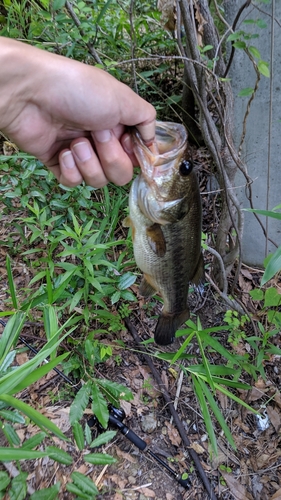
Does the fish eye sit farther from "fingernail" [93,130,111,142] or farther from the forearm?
the forearm

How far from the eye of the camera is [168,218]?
5.38ft

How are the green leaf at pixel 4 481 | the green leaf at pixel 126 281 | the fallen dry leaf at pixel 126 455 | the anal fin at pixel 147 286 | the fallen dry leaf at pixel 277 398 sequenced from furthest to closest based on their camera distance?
the fallen dry leaf at pixel 277 398
the green leaf at pixel 126 281
the fallen dry leaf at pixel 126 455
the anal fin at pixel 147 286
the green leaf at pixel 4 481

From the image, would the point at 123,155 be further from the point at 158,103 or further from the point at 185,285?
the point at 158,103

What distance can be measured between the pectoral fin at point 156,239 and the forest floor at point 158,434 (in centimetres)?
91

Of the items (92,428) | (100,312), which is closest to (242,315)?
(100,312)

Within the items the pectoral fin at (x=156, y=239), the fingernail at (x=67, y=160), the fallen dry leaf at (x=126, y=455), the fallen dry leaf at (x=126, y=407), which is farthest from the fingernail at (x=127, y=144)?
the fallen dry leaf at (x=126, y=455)

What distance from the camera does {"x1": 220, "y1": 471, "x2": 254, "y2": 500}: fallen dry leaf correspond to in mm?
2268

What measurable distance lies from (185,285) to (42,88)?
1213 millimetres

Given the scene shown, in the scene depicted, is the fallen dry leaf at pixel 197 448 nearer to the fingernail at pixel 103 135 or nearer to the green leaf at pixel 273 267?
the green leaf at pixel 273 267

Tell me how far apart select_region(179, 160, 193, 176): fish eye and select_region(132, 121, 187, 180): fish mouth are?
42mm

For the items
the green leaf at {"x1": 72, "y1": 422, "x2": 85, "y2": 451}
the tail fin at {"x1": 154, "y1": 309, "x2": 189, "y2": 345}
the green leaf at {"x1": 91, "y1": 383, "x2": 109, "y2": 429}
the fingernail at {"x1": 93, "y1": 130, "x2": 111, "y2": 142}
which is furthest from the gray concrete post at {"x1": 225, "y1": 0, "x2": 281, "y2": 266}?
the green leaf at {"x1": 72, "y1": 422, "x2": 85, "y2": 451}

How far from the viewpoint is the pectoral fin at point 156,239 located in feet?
5.52

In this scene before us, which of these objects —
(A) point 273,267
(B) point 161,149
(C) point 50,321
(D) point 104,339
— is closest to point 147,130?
(B) point 161,149

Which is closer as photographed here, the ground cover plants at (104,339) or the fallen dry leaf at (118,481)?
the ground cover plants at (104,339)
